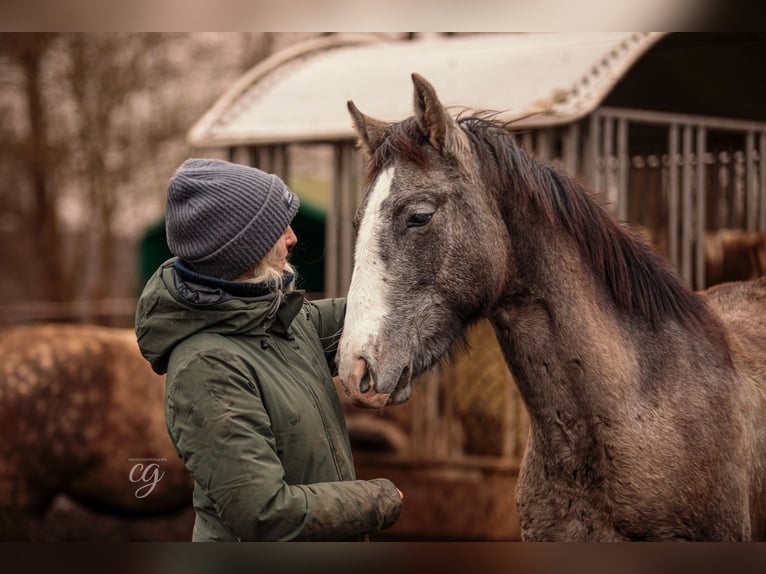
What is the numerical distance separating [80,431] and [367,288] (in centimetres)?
296

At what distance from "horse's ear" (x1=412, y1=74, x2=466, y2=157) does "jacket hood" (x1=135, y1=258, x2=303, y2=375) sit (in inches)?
23.3

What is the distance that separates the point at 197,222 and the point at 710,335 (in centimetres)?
135

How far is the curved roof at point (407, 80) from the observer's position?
388 centimetres

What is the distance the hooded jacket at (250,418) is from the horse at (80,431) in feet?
8.45

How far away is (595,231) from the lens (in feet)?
7.35

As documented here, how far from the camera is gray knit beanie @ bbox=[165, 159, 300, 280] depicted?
1.76 meters

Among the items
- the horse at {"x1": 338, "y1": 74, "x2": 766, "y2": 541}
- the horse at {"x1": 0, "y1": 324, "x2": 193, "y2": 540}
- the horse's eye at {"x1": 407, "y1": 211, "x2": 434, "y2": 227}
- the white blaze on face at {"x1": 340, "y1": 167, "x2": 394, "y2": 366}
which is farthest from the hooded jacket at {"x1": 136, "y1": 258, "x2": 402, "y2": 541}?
the horse at {"x1": 0, "y1": 324, "x2": 193, "y2": 540}

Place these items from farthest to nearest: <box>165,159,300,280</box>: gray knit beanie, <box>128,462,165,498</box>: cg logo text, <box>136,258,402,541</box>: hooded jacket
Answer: <box>128,462,165,498</box>: cg logo text, <box>165,159,300,280</box>: gray knit beanie, <box>136,258,402,541</box>: hooded jacket

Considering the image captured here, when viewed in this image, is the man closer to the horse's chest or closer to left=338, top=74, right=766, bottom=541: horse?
left=338, top=74, right=766, bottom=541: horse

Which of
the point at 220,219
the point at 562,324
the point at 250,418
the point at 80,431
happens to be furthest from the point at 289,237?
the point at 80,431

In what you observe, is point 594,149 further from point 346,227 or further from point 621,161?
point 346,227

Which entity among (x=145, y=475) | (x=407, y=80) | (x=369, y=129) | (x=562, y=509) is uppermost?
(x=407, y=80)

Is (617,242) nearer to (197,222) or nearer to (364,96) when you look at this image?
(197,222)

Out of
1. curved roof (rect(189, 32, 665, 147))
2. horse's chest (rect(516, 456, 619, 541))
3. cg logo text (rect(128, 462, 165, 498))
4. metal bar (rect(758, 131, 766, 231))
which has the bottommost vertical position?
cg logo text (rect(128, 462, 165, 498))
